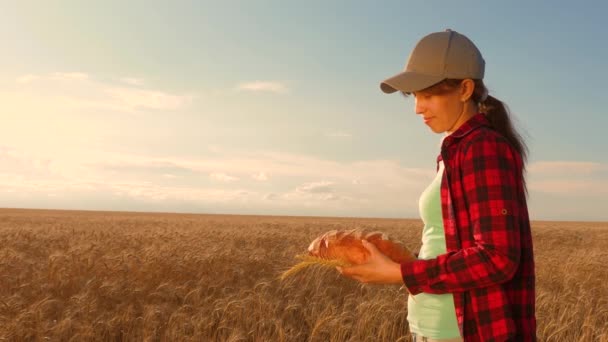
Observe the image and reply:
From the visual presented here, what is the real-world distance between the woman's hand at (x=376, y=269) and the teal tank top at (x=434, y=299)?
0.65 ft

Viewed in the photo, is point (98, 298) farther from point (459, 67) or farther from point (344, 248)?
point (459, 67)

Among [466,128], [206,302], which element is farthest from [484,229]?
[206,302]

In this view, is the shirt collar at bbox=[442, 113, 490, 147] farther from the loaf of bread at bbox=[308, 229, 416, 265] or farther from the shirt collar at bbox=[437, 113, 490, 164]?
the loaf of bread at bbox=[308, 229, 416, 265]

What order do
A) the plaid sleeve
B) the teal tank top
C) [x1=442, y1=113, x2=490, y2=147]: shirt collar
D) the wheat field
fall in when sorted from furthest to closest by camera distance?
the wheat field < the teal tank top < [x1=442, y1=113, x2=490, y2=147]: shirt collar < the plaid sleeve

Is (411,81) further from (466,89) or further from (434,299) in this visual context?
(434,299)

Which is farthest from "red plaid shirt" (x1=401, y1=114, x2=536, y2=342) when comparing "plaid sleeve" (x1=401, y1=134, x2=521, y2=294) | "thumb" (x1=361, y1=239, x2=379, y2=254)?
"thumb" (x1=361, y1=239, x2=379, y2=254)

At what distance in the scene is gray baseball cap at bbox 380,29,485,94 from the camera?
176cm

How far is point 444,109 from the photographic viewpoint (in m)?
1.82

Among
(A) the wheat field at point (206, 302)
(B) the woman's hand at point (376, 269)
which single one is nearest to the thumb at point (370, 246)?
(B) the woman's hand at point (376, 269)

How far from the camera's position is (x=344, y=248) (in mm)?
1945

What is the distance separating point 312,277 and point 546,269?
491 cm

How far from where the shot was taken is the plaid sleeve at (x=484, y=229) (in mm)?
1550

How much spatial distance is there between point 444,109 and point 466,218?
402mm

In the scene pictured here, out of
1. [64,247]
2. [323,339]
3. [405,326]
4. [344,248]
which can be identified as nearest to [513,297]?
[344,248]
